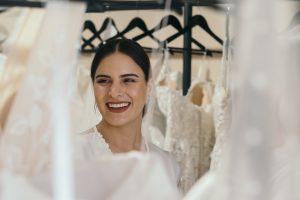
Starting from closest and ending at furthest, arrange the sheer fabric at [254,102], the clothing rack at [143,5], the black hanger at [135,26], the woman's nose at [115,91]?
1. the sheer fabric at [254,102]
2. the clothing rack at [143,5]
3. the woman's nose at [115,91]
4. the black hanger at [135,26]

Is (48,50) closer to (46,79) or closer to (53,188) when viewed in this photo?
(46,79)

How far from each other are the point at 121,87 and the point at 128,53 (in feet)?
0.18

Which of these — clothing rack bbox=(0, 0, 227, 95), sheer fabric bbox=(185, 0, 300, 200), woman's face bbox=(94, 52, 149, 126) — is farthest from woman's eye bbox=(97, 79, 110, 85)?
sheer fabric bbox=(185, 0, 300, 200)

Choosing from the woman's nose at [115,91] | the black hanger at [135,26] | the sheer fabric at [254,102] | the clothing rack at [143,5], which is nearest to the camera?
the sheer fabric at [254,102]

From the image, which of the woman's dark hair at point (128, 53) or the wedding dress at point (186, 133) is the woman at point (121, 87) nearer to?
the woman's dark hair at point (128, 53)

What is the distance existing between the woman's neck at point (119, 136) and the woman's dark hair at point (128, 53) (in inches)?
4.0

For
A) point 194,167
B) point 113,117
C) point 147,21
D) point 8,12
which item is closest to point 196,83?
point 194,167

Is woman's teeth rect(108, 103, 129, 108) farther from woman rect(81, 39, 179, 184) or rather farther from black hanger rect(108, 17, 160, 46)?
black hanger rect(108, 17, 160, 46)

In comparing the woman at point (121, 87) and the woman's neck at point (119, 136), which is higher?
the woman at point (121, 87)

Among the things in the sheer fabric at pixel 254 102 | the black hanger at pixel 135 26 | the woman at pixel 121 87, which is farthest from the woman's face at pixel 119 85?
the sheer fabric at pixel 254 102

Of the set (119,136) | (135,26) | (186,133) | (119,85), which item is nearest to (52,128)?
(119,85)

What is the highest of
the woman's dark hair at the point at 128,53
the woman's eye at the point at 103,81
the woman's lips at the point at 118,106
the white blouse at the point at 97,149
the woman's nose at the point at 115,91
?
the woman's dark hair at the point at 128,53

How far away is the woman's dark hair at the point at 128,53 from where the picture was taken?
0.73 metres

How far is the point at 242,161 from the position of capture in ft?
1.47
